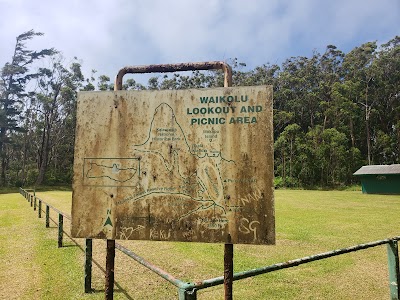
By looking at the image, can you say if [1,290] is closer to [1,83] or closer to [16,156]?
[1,83]

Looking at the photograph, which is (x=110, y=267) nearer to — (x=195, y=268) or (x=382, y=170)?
(x=195, y=268)

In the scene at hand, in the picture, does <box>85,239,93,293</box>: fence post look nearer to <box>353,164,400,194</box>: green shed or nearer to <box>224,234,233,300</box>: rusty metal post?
<box>224,234,233,300</box>: rusty metal post

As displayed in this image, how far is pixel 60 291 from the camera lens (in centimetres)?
519

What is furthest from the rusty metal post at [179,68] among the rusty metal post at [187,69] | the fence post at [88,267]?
the fence post at [88,267]

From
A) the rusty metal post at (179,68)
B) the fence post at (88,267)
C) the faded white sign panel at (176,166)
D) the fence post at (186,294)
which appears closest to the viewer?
the fence post at (186,294)

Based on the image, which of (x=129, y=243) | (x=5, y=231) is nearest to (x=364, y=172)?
(x=129, y=243)

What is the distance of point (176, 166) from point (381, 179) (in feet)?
105

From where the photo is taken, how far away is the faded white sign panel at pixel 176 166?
212cm

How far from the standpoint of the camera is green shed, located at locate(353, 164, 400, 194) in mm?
28219

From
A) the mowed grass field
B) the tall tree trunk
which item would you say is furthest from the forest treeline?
the mowed grass field

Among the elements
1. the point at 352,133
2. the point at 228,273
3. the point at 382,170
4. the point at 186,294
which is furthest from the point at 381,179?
the point at 186,294

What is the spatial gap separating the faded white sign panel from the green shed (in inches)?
1210

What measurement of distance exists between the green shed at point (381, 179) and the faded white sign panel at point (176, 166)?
30726 millimetres

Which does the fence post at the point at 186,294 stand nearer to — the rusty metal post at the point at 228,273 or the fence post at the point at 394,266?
the rusty metal post at the point at 228,273
